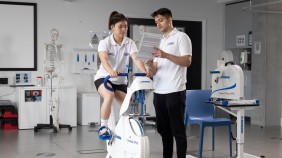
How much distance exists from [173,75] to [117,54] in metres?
0.65

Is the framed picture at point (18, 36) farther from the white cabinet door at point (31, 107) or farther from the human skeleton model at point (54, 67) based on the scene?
the white cabinet door at point (31, 107)

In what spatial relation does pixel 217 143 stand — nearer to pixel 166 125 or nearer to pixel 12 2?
pixel 166 125

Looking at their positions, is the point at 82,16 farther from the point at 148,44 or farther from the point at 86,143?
the point at 148,44

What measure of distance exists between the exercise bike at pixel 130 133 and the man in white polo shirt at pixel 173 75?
0.22m

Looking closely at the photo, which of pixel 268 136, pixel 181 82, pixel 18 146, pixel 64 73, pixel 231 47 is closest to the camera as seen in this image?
pixel 181 82

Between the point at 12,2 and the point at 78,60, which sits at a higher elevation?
the point at 12,2

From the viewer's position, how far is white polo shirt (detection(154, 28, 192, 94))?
4.09 meters

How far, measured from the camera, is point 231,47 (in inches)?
396

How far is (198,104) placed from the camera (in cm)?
559

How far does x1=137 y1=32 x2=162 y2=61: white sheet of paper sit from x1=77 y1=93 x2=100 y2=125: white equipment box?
4.61m

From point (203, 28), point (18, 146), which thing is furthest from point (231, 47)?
point (18, 146)

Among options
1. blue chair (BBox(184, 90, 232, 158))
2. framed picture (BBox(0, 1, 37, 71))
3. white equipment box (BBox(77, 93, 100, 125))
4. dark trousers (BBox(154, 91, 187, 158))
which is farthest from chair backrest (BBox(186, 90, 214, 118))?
framed picture (BBox(0, 1, 37, 71))

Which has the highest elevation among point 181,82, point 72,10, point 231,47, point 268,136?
point 72,10

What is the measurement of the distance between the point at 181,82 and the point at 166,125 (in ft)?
1.72
